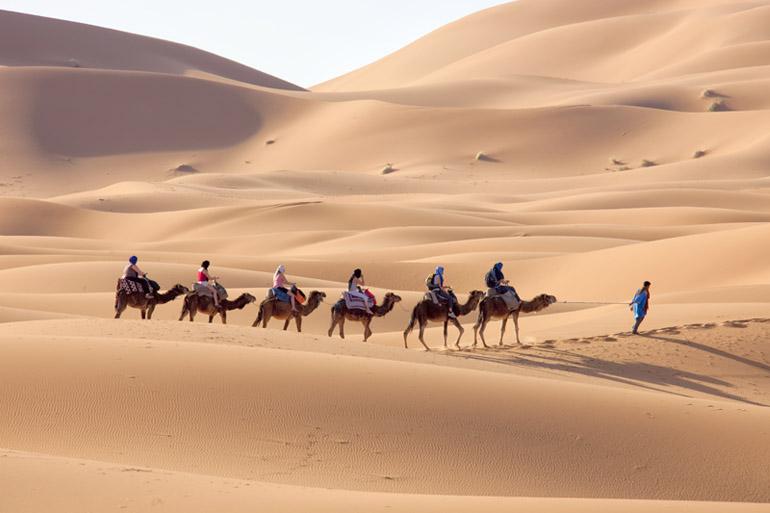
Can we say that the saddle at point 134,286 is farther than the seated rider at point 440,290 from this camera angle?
Yes

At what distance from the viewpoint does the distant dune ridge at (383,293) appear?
38.2 ft

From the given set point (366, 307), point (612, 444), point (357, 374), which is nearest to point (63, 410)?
point (357, 374)

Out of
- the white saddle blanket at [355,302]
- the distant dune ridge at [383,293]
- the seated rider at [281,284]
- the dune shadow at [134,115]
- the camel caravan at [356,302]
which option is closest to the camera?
the distant dune ridge at [383,293]

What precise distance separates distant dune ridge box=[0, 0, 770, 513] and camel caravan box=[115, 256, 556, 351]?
837mm

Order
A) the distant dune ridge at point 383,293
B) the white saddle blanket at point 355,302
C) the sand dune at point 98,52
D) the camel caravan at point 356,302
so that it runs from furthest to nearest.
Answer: the sand dune at point 98,52, the white saddle blanket at point 355,302, the camel caravan at point 356,302, the distant dune ridge at point 383,293

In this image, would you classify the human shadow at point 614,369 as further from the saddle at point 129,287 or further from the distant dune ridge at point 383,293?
the saddle at point 129,287

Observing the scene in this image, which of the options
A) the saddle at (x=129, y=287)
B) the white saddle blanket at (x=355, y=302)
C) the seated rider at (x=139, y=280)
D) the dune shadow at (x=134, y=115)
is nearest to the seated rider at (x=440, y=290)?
the white saddle blanket at (x=355, y=302)

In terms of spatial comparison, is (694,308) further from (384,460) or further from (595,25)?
(595,25)

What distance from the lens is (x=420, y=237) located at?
45.3 metres

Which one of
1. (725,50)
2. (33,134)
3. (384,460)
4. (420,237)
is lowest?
(384,460)

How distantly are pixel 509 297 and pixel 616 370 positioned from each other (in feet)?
6.70

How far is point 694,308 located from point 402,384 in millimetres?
11974

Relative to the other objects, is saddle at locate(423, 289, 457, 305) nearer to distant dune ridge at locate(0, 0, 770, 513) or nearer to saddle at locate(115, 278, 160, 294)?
A: distant dune ridge at locate(0, 0, 770, 513)

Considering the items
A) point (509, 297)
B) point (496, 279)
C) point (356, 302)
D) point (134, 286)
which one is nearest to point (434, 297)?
point (496, 279)
